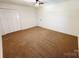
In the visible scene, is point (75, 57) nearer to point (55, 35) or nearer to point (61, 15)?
point (55, 35)

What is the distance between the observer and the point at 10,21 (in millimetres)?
690

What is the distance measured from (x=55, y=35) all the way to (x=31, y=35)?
189 millimetres

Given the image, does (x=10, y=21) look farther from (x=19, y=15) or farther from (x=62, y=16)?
(x=62, y=16)

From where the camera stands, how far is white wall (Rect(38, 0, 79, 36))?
26.1 inches

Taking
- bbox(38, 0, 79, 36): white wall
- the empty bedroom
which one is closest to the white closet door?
the empty bedroom

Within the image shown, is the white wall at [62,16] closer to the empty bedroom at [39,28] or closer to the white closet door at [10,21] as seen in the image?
the empty bedroom at [39,28]

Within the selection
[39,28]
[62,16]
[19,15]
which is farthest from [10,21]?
[62,16]

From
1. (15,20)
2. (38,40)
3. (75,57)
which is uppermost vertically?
(15,20)

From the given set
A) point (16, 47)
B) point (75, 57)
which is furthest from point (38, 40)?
point (75, 57)

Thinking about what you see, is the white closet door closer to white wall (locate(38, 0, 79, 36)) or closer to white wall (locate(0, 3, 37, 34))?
white wall (locate(0, 3, 37, 34))

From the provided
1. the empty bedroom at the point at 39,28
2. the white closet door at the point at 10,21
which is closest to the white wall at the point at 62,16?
the empty bedroom at the point at 39,28

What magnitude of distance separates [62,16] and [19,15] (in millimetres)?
306

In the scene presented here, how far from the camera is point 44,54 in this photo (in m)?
0.72

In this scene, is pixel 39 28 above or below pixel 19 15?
below
